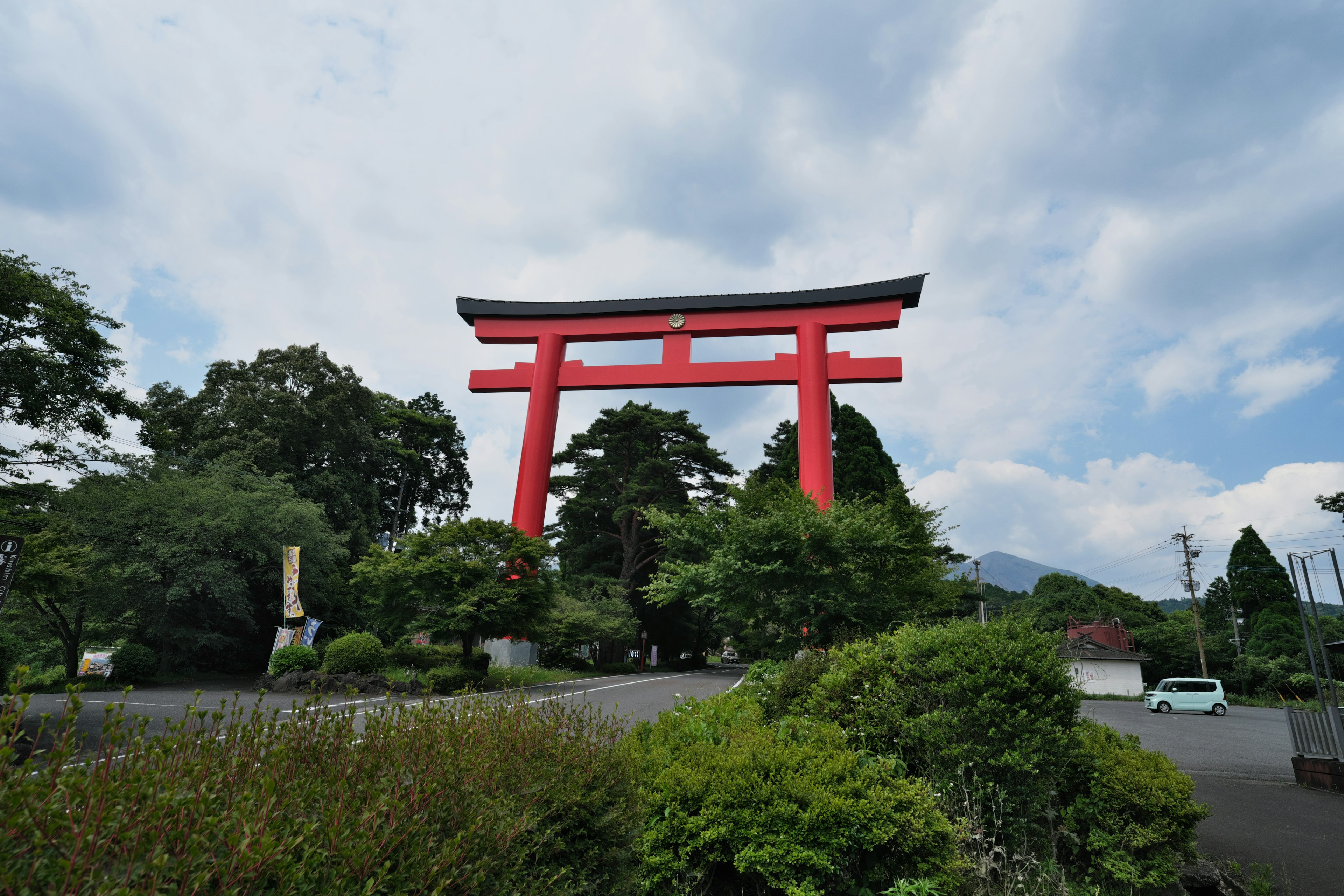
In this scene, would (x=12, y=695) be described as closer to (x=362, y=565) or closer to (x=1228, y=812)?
(x=1228, y=812)

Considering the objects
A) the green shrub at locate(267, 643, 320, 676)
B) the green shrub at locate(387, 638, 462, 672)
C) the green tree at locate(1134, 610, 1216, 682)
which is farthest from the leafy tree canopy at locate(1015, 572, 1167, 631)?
the green shrub at locate(267, 643, 320, 676)

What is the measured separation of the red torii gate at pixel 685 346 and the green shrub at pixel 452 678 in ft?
14.1

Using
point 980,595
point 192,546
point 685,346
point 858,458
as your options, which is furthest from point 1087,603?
point 192,546

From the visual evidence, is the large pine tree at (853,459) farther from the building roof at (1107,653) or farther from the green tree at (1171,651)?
the green tree at (1171,651)

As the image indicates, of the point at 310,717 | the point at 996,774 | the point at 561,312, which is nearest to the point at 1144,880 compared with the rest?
the point at 996,774

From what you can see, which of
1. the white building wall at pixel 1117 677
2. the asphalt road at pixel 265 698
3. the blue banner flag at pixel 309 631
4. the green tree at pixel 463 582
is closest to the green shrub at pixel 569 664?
the asphalt road at pixel 265 698

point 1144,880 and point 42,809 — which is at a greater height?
point 42,809

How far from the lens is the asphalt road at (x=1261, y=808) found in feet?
16.7

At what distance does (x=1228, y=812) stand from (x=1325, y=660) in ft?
8.21

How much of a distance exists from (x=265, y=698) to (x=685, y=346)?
13.2 metres

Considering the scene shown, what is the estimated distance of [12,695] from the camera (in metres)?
1.37

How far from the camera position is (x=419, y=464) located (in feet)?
123

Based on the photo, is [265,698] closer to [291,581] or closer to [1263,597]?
[291,581]

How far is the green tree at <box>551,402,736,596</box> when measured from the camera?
97.6ft
